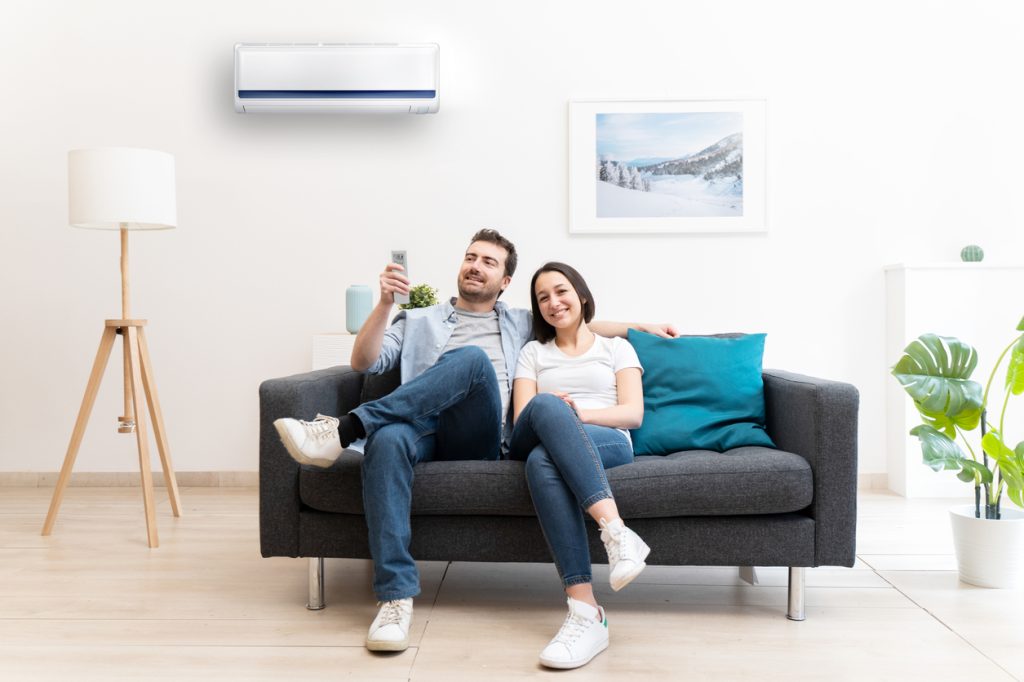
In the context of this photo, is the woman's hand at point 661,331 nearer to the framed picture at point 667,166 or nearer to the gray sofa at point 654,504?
the gray sofa at point 654,504

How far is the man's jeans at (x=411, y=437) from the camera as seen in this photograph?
2.02 m

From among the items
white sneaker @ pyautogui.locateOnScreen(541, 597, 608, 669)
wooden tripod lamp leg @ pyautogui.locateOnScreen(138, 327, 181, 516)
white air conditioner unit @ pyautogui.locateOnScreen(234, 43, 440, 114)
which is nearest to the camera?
white sneaker @ pyautogui.locateOnScreen(541, 597, 608, 669)

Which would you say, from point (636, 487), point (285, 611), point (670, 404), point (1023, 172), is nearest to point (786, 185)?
point (1023, 172)

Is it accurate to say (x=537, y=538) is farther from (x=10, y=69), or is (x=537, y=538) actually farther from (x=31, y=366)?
(x=10, y=69)

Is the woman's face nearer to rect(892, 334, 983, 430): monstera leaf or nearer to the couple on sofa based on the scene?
the couple on sofa

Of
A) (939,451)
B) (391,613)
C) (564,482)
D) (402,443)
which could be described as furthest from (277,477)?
(939,451)

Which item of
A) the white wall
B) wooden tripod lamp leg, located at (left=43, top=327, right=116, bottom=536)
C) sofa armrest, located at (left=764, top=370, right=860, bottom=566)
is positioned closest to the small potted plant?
the white wall

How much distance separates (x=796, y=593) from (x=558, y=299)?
1.03 metres

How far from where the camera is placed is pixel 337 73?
3.73 m

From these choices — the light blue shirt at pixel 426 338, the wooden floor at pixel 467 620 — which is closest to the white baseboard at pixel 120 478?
the wooden floor at pixel 467 620

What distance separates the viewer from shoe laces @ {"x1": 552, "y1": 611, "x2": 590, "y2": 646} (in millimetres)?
1908

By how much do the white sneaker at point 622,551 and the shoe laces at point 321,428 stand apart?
2.31 feet

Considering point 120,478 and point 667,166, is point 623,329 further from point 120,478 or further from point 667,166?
point 120,478

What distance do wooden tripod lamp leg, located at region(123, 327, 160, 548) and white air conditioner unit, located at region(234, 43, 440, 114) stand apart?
1.25 meters
